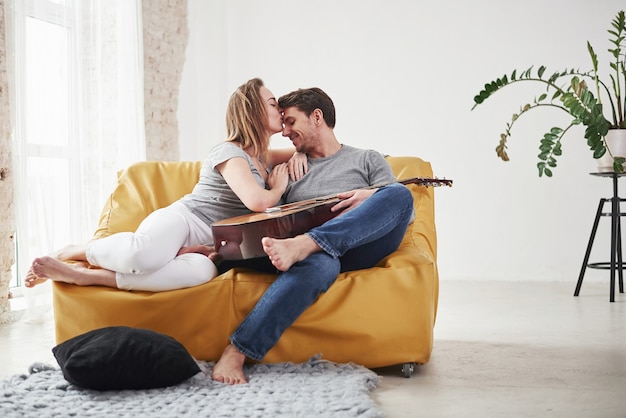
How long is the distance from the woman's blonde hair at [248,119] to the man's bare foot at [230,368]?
808 millimetres

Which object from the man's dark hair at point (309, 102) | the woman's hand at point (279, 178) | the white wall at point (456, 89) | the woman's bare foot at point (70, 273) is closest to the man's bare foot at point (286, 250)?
the woman's hand at point (279, 178)

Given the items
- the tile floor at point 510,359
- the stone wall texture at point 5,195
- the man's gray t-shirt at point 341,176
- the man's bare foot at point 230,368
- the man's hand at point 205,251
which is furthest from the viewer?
the stone wall texture at point 5,195

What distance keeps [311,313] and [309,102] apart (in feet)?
3.06

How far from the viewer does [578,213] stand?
454 cm

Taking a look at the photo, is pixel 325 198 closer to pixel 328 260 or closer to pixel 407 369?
pixel 328 260

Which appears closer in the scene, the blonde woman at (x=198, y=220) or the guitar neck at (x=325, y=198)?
the blonde woman at (x=198, y=220)

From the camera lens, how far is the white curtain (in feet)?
11.3

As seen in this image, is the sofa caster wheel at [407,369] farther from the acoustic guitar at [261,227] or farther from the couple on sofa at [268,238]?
the acoustic guitar at [261,227]

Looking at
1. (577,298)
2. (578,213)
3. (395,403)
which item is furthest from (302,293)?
(578,213)

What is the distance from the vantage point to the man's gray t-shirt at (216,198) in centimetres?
256

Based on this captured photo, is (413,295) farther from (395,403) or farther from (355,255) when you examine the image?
(395,403)

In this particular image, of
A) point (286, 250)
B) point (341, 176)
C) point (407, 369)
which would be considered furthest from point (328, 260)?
point (341, 176)

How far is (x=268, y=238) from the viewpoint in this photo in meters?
2.16

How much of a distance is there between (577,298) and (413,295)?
197 cm
